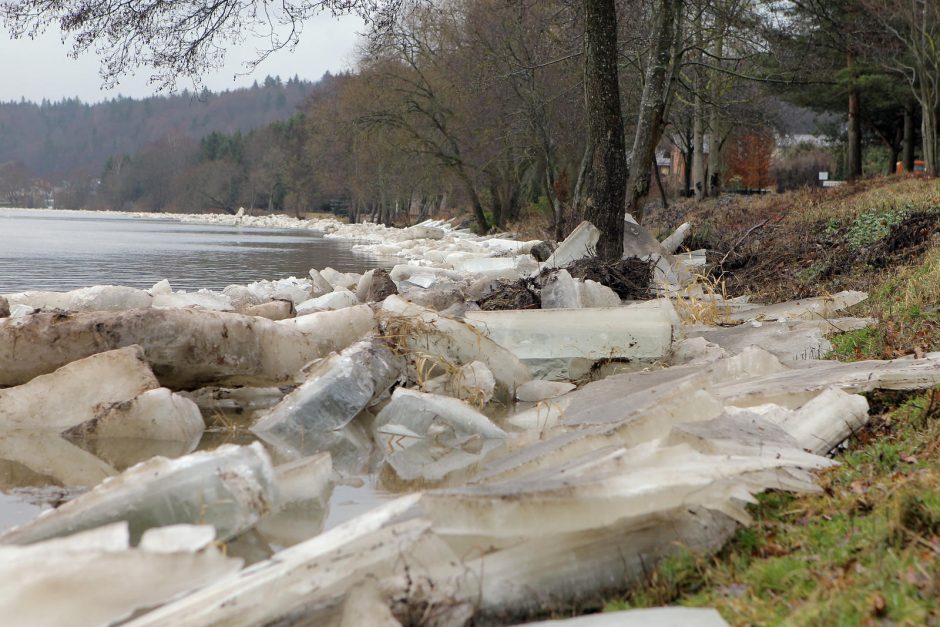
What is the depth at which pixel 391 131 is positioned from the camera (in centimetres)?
3359

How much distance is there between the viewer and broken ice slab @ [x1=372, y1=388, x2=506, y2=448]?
466 centimetres

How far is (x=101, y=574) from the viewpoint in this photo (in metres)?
2.03

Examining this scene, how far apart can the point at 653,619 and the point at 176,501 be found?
Result: 54.9 inches

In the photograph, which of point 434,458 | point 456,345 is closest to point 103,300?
point 456,345

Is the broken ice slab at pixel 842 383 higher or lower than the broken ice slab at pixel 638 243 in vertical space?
lower

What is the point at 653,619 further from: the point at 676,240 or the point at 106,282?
the point at 106,282

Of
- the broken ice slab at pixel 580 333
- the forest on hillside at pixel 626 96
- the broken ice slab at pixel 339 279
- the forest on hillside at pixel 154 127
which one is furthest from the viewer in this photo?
the forest on hillside at pixel 154 127

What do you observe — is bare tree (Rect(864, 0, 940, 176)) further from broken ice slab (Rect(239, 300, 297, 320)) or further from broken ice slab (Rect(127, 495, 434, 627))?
broken ice slab (Rect(127, 495, 434, 627))

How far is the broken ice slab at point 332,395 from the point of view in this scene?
15.6 feet

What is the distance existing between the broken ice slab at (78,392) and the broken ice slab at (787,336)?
3.76 meters

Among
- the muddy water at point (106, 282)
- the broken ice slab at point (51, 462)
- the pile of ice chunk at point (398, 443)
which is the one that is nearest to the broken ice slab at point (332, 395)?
the pile of ice chunk at point (398, 443)

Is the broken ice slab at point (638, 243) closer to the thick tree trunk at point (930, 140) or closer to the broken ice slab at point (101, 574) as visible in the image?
the broken ice slab at point (101, 574)

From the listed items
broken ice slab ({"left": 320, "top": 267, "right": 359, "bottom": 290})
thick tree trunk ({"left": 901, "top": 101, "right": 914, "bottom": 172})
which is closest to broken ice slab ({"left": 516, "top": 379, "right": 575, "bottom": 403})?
broken ice slab ({"left": 320, "top": 267, "right": 359, "bottom": 290})

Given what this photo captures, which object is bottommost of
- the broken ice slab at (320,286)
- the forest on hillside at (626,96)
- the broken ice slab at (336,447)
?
the broken ice slab at (336,447)
